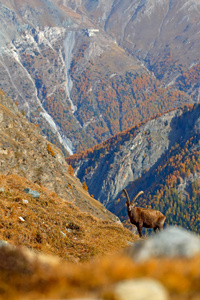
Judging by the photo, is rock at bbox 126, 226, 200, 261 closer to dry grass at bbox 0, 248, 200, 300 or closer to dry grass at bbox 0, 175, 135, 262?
dry grass at bbox 0, 248, 200, 300

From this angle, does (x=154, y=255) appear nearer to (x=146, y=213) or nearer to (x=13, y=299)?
(x=13, y=299)

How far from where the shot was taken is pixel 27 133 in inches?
2825

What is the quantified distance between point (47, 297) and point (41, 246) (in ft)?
37.3

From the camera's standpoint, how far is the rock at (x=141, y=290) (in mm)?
5688

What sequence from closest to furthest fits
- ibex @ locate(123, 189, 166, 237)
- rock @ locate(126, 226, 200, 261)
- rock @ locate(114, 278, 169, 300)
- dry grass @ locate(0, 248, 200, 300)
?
rock @ locate(114, 278, 169, 300) < dry grass @ locate(0, 248, 200, 300) < rock @ locate(126, 226, 200, 261) < ibex @ locate(123, 189, 166, 237)

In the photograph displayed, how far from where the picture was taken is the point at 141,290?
5820mm

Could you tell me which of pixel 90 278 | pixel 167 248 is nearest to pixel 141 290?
pixel 90 278

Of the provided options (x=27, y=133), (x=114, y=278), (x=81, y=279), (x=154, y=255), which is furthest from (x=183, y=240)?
(x=27, y=133)

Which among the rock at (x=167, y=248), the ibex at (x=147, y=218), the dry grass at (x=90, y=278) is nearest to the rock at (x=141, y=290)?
the dry grass at (x=90, y=278)

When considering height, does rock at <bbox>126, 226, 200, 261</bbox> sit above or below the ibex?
above

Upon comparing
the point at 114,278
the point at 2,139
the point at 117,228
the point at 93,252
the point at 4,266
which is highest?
the point at 114,278

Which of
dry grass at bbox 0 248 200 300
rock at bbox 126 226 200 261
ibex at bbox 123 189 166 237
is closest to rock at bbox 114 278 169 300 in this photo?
dry grass at bbox 0 248 200 300

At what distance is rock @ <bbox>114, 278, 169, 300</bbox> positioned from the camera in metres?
5.69

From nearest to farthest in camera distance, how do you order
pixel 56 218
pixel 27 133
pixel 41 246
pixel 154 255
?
pixel 154 255 < pixel 41 246 < pixel 56 218 < pixel 27 133
